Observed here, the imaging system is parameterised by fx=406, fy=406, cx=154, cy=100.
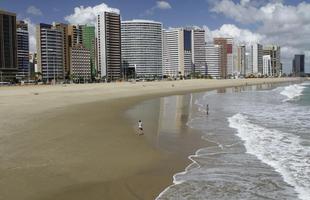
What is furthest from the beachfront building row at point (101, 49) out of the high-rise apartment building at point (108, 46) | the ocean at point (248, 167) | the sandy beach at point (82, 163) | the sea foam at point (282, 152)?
the ocean at point (248, 167)

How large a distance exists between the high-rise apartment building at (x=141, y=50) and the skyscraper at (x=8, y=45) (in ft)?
167

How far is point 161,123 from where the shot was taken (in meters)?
22.3

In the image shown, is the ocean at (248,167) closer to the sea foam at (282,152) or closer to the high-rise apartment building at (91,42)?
the sea foam at (282,152)

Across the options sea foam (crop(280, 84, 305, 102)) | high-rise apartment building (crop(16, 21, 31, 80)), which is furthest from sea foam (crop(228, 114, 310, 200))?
high-rise apartment building (crop(16, 21, 31, 80))

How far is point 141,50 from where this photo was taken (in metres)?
177

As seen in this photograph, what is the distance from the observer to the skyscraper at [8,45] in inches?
5153

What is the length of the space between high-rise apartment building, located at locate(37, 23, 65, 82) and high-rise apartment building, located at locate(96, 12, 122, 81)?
1757 cm

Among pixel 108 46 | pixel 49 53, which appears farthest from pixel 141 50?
pixel 49 53

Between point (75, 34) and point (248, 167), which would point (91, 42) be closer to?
point (75, 34)

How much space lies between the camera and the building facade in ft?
471

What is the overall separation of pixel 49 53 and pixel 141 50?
4907cm

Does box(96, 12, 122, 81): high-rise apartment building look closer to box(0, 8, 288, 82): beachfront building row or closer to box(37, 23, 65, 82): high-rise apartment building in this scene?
box(0, 8, 288, 82): beachfront building row

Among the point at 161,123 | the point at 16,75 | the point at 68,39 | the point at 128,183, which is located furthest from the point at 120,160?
the point at 68,39

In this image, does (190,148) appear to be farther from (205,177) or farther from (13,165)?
(13,165)
